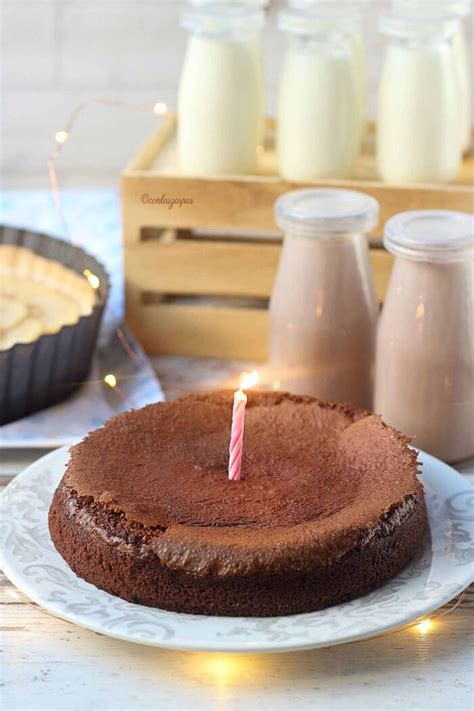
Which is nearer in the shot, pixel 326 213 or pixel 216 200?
pixel 326 213

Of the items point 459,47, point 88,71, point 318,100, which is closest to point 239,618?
point 318,100

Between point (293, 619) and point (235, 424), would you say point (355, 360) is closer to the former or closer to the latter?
point (235, 424)

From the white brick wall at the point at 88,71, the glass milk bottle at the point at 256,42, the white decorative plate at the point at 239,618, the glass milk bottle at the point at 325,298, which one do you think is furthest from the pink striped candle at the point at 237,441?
the white brick wall at the point at 88,71

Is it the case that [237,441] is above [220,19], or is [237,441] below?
below

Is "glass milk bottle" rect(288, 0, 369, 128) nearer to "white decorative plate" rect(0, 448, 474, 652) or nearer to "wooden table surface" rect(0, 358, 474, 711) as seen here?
"white decorative plate" rect(0, 448, 474, 652)

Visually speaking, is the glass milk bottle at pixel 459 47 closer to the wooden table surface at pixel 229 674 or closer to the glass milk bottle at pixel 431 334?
the glass milk bottle at pixel 431 334

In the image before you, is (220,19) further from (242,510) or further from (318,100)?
(242,510)
